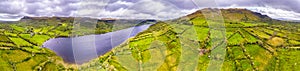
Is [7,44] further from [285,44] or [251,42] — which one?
[285,44]

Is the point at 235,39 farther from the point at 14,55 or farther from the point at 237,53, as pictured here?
the point at 14,55

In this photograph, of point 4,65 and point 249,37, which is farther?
point 249,37

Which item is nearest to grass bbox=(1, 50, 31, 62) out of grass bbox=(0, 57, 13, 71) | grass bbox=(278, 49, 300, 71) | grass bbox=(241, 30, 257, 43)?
grass bbox=(0, 57, 13, 71)

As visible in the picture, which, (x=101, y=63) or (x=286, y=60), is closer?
(x=101, y=63)

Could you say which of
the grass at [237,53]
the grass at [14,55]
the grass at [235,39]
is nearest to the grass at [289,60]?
the grass at [237,53]

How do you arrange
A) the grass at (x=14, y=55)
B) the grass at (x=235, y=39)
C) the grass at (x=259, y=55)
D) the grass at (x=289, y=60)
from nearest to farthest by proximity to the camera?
the grass at (x=289, y=60), the grass at (x=259, y=55), the grass at (x=14, y=55), the grass at (x=235, y=39)

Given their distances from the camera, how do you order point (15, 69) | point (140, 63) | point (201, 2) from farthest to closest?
point (15, 69) < point (140, 63) < point (201, 2)

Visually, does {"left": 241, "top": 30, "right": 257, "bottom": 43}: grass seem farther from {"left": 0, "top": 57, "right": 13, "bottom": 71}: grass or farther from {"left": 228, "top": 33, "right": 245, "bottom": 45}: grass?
{"left": 0, "top": 57, "right": 13, "bottom": 71}: grass

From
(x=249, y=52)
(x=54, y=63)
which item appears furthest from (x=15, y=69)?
(x=249, y=52)

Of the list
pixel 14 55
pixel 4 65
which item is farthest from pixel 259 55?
pixel 14 55

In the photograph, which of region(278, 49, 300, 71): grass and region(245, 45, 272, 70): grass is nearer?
region(278, 49, 300, 71): grass

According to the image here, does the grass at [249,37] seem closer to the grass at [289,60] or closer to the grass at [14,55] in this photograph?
the grass at [289,60]
